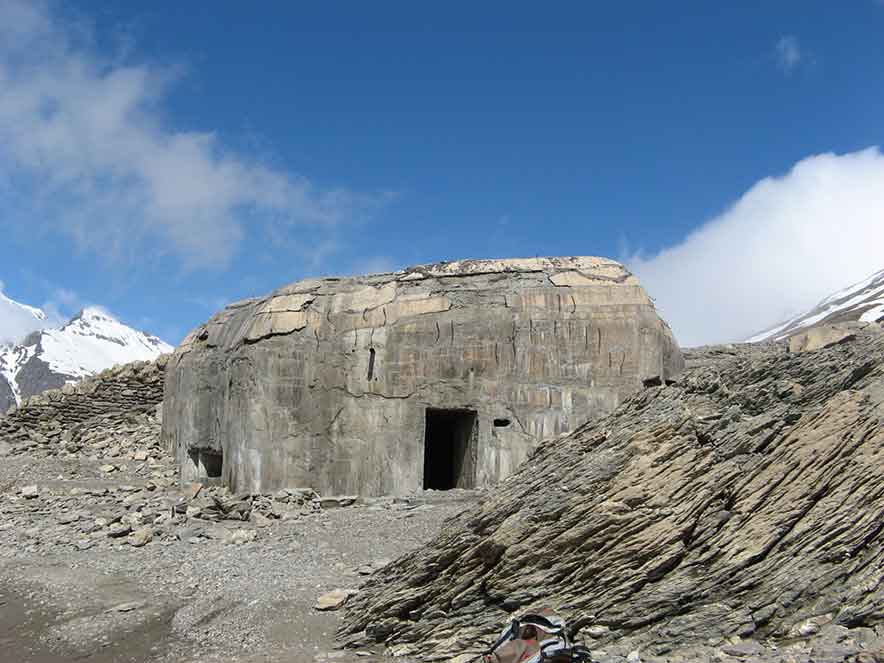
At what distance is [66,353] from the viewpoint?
320 feet

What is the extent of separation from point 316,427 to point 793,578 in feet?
28.9

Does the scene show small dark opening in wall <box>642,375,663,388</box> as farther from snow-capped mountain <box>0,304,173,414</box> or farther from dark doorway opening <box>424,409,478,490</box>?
snow-capped mountain <box>0,304,173,414</box>

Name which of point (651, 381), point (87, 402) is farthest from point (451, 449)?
point (87, 402)

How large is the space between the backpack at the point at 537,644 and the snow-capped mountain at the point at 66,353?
3551 cm

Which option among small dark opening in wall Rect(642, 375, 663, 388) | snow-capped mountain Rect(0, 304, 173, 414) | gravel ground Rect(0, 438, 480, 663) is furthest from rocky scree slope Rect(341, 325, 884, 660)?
snow-capped mountain Rect(0, 304, 173, 414)

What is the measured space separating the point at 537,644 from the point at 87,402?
16517mm

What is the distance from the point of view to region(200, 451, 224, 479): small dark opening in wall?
1414cm

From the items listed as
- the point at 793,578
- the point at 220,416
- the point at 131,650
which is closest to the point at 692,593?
the point at 793,578

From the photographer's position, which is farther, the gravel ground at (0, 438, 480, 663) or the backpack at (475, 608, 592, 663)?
the gravel ground at (0, 438, 480, 663)

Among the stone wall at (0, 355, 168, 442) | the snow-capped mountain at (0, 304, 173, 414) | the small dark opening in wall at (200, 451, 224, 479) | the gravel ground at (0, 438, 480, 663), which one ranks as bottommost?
the gravel ground at (0, 438, 480, 663)

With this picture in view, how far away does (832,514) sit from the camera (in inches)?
194

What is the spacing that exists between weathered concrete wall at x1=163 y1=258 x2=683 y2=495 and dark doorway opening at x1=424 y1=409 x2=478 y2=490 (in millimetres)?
159

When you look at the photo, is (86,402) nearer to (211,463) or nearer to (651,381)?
(211,463)

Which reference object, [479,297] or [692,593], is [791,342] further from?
[479,297]
